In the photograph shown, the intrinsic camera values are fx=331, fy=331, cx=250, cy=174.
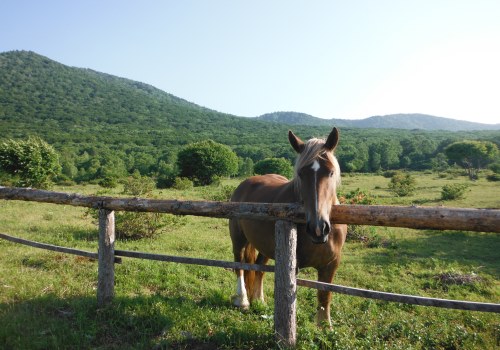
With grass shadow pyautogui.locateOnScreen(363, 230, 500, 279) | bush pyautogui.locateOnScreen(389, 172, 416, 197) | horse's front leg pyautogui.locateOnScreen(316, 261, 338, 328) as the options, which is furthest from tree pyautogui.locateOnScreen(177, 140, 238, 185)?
horse's front leg pyautogui.locateOnScreen(316, 261, 338, 328)

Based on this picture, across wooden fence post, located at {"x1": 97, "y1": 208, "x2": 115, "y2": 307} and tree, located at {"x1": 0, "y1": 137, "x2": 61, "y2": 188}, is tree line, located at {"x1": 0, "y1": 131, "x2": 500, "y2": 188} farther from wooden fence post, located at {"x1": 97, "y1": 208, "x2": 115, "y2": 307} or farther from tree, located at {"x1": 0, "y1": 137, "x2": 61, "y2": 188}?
wooden fence post, located at {"x1": 97, "y1": 208, "x2": 115, "y2": 307}

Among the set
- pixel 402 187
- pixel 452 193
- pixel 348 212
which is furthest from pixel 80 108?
pixel 348 212

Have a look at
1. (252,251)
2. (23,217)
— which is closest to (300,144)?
(252,251)

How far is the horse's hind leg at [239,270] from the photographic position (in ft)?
16.0

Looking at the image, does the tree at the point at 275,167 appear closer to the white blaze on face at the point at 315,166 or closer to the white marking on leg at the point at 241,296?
the white marking on leg at the point at 241,296

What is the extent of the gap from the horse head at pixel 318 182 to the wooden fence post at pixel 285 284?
402 millimetres

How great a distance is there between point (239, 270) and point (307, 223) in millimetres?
2585

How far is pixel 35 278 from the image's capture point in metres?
5.34

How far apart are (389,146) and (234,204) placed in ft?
314

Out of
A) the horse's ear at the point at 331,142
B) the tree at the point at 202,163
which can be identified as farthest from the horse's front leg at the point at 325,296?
the tree at the point at 202,163

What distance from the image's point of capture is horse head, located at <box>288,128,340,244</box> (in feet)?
9.70

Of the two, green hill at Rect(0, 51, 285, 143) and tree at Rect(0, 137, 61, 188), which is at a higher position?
green hill at Rect(0, 51, 285, 143)

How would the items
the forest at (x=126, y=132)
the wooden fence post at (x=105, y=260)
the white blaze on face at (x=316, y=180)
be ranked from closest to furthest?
the white blaze on face at (x=316, y=180), the wooden fence post at (x=105, y=260), the forest at (x=126, y=132)

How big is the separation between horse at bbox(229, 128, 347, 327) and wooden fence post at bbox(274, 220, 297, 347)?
9.4 inches
